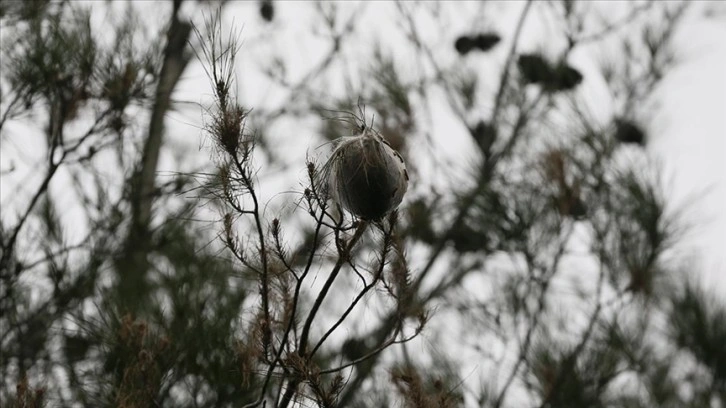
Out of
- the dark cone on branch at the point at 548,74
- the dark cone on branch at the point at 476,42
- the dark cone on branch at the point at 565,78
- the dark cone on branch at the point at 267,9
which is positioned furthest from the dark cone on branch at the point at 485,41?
the dark cone on branch at the point at 267,9

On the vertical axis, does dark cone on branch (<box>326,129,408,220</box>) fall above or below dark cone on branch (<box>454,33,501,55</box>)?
below

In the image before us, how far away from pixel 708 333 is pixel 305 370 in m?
2.93

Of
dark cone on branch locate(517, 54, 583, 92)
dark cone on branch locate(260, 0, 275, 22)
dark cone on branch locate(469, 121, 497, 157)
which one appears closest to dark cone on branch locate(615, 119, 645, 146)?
dark cone on branch locate(517, 54, 583, 92)

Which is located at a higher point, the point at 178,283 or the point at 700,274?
the point at 700,274

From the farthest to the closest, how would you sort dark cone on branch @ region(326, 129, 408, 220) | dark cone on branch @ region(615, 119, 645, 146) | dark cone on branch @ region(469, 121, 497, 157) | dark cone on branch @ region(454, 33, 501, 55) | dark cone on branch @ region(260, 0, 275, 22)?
dark cone on branch @ region(260, 0, 275, 22), dark cone on branch @ region(454, 33, 501, 55), dark cone on branch @ region(469, 121, 497, 157), dark cone on branch @ region(615, 119, 645, 146), dark cone on branch @ region(326, 129, 408, 220)

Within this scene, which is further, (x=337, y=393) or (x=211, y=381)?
(x=211, y=381)

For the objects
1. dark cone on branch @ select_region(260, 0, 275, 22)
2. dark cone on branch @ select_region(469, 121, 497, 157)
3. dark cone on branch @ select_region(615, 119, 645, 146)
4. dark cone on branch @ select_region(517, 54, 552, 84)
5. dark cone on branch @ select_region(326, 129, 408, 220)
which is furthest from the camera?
dark cone on branch @ select_region(260, 0, 275, 22)

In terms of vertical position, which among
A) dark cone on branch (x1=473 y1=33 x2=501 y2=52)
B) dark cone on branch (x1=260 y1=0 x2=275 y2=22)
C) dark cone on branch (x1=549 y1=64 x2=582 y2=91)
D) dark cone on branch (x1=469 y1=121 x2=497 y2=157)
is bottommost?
dark cone on branch (x1=469 y1=121 x2=497 y2=157)

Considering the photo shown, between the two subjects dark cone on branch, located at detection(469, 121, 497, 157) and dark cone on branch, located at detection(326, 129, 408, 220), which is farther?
dark cone on branch, located at detection(469, 121, 497, 157)

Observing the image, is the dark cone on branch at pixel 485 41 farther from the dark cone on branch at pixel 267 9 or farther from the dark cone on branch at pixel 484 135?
the dark cone on branch at pixel 267 9

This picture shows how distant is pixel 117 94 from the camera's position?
2711 mm

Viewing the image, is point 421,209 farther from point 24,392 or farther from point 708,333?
point 24,392

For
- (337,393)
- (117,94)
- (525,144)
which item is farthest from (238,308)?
(525,144)

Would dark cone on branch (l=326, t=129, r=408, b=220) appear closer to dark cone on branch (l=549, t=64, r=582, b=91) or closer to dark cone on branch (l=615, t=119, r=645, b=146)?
dark cone on branch (l=615, t=119, r=645, b=146)
